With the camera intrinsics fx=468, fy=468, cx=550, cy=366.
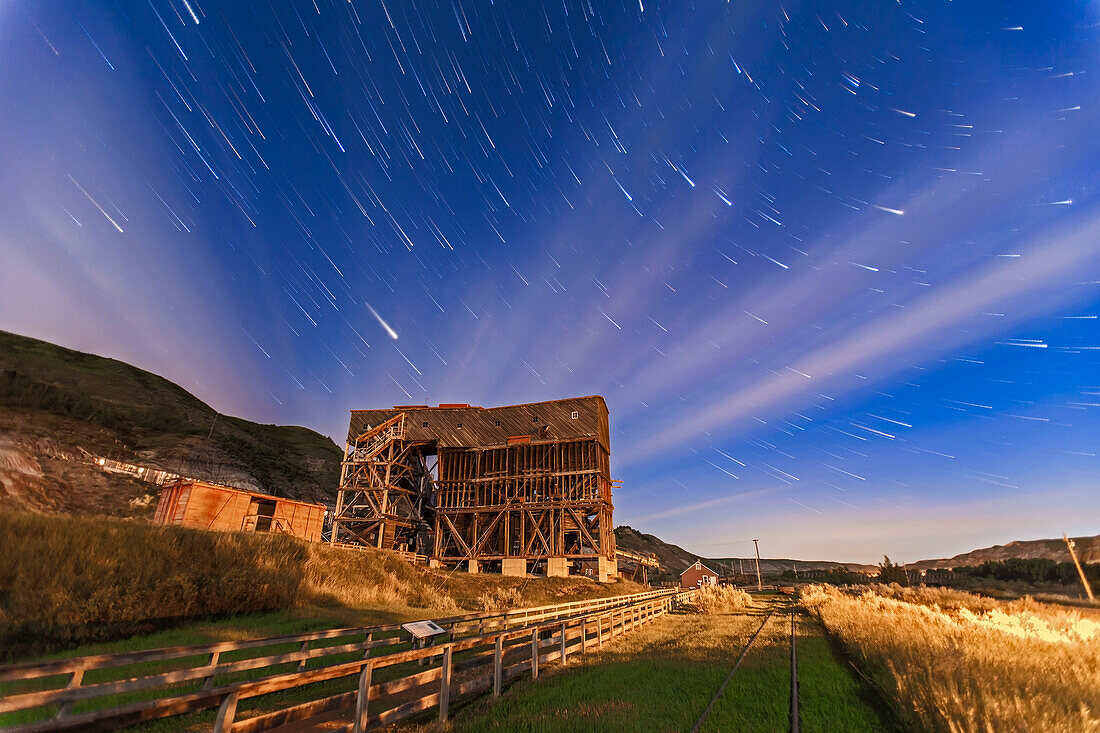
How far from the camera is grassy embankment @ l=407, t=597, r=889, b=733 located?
678 cm

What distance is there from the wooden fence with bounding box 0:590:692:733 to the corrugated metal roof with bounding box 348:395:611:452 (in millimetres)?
30389

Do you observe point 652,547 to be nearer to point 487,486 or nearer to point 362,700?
point 487,486

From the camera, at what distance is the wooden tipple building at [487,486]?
4300cm

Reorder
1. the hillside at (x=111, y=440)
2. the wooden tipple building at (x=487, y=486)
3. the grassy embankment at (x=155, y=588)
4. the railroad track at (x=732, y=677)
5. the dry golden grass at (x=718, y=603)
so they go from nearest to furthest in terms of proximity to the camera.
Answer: the railroad track at (x=732, y=677)
the grassy embankment at (x=155, y=588)
the dry golden grass at (x=718, y=603)
the hillside at (x=111, y=440)
the wooden tipple building at (x=487, y=486)

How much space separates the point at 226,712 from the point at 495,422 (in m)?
44.5

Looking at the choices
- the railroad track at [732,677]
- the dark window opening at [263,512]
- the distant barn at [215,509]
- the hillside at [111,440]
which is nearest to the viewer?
the railroad track at [732,677]

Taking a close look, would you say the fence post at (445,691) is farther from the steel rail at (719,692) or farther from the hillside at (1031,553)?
the hillside at (1031,553)

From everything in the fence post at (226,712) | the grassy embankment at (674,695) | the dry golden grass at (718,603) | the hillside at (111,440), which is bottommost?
the dry golden grass at (718,603)

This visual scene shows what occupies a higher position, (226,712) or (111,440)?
(111,440)

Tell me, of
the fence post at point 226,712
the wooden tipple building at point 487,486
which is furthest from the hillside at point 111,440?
the fence post at point 226,712

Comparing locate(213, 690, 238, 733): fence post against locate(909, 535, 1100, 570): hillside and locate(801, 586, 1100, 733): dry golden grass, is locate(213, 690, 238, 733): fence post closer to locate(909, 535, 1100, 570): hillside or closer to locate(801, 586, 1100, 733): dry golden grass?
locate(801, 586, 1100, 733): dry golden grass

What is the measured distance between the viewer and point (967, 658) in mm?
8383

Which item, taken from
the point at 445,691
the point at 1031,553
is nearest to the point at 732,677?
the point at 445,691

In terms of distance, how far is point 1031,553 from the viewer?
313 ft
